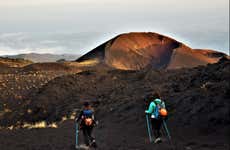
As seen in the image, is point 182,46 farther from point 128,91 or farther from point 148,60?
point 128,91

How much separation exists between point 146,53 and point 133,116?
74.0 meters

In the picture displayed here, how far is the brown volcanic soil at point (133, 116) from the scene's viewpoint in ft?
58.8

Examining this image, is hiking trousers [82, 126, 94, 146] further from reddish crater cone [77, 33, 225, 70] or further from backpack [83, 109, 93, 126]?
reddish crater cone [77, 33, 225, 70]

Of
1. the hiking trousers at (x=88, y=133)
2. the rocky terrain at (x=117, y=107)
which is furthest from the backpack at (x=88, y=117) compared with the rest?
the rocky terrain at (x=117, y=107)

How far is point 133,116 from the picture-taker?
1065 inches

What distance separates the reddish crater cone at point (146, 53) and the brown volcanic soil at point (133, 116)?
48280 millimetres

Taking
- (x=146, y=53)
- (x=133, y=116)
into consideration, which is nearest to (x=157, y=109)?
(x=133, y=116)

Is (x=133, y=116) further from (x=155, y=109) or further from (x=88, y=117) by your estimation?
(x=88, y=117)

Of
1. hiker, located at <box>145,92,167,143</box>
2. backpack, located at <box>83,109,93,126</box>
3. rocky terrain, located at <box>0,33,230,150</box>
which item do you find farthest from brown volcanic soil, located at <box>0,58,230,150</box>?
backpack, located at <box>83,109,93,126</box>

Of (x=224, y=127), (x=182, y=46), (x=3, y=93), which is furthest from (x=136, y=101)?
(x=182, y=46)

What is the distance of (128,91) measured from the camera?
39.3 meters

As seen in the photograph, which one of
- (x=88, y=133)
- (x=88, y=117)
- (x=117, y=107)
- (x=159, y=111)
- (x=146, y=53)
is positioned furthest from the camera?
(x=146, y=53)

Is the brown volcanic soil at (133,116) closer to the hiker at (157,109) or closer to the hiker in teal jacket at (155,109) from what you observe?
the hiker in teal jacket at (155,109)

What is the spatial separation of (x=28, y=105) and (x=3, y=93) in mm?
9240
